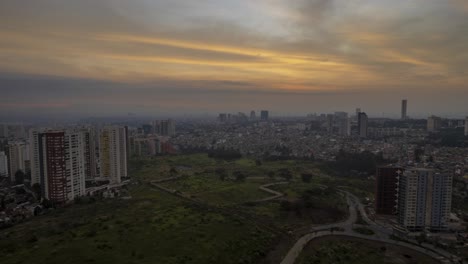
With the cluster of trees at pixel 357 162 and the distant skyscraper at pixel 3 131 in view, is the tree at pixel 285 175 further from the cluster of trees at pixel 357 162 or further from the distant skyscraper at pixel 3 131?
the distant skyscraper at pixel 3 131

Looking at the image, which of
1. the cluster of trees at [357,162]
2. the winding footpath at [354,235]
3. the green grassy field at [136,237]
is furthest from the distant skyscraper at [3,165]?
the cluster of trees at [357,162]

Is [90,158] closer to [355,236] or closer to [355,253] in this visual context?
[355,236]

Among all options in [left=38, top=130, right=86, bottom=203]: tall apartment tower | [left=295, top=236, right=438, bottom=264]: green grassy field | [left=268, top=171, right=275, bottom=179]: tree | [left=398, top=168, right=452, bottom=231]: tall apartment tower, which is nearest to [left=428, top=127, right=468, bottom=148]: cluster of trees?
[left=268, top=171, right=275, bottom=179]: tree

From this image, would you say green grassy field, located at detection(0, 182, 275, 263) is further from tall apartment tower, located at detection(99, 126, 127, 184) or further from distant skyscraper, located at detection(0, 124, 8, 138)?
distant skyscraper, located at detection(0, 124, 8, 138)

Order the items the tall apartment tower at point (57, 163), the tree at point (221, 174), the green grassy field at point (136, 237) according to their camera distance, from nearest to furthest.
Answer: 1. the green grassy field at point (136, 237)
2. the tall apartment tower at point (57, 163)
3. the tree at point (221, 174)

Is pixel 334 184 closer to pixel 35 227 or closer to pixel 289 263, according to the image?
pixel 289 263

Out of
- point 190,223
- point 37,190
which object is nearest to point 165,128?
point 37,190
